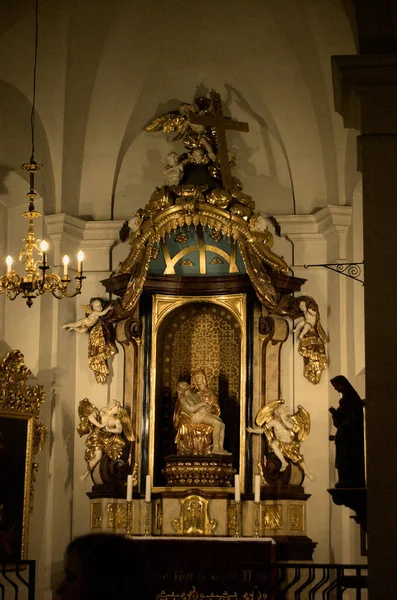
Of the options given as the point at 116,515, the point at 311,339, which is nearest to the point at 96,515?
the point at 116,515

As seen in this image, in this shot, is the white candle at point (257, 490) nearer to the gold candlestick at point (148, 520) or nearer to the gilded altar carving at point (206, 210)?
the gold candlestick at point (148, 520)

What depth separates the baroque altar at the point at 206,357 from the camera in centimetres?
1258

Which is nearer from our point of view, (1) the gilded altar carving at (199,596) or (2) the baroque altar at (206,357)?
(1) the gilded altar carving at (199,596)

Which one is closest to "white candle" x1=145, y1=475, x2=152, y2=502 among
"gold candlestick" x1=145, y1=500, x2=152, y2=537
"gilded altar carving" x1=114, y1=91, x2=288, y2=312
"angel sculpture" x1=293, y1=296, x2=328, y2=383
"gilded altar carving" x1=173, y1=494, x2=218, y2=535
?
"gold candlestick" x1=145, y1=500, x2=152, y2=537

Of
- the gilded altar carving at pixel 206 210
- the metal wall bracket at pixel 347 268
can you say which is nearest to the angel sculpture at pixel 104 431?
the gilded altar carving at pixel 206 210

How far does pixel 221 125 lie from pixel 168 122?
841 mm

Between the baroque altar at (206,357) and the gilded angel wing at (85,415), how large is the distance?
420 millimetres

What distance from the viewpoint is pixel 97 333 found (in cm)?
1326

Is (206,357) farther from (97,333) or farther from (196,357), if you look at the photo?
(97,333)

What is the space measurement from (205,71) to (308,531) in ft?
18.9

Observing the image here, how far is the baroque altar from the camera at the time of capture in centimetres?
1258

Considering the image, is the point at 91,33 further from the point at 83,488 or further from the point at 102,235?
the point at 83,488

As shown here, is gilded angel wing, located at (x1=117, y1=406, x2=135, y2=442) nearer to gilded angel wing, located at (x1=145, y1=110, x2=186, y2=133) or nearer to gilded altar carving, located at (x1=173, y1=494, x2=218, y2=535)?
gilded altar carving, located at (x1=173, y1=494, x2=218, y2=535)

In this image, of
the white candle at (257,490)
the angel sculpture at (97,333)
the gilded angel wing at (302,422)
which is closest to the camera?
the white candle at (257,490)
